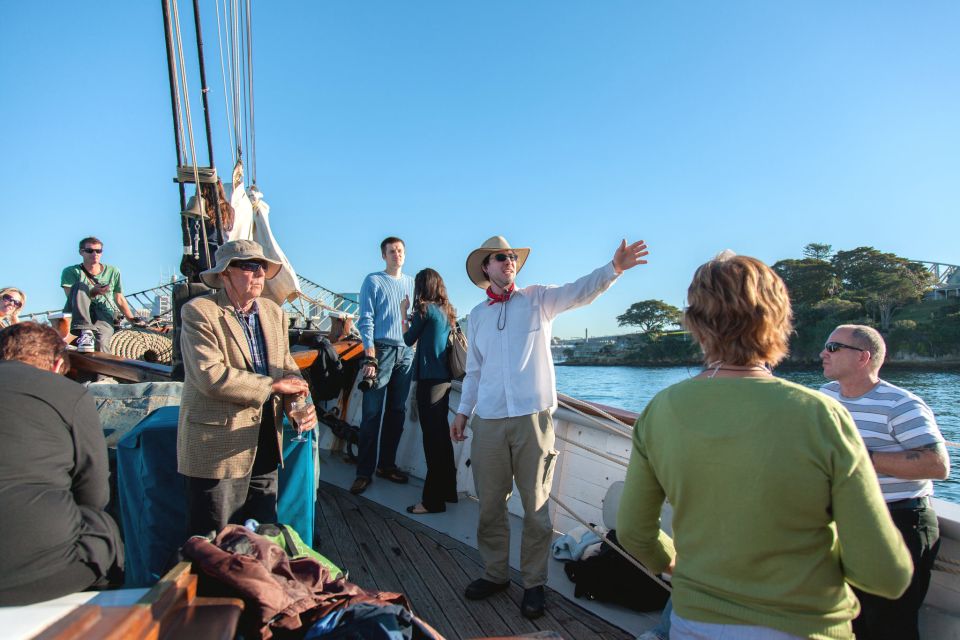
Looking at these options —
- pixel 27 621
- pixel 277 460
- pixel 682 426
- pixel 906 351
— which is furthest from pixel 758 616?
pixel 906 351

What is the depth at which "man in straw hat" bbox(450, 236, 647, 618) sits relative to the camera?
227cm

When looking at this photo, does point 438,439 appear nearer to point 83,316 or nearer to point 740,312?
point 740,312

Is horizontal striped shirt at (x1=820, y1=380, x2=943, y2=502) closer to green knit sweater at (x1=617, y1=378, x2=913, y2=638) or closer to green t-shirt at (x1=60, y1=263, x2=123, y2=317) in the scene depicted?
green knit sweater at (x1=617, y1=378, x2=913, y2=638)

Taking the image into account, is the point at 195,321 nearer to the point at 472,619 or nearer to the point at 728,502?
the point at 472,619

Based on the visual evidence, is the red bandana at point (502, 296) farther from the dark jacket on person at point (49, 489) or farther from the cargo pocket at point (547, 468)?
the dark jacket on person at point (49, 489)

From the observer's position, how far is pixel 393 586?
8.28 feet

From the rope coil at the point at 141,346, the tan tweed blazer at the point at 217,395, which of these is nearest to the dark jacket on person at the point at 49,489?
the tan tweed blazer at the point at 217,395

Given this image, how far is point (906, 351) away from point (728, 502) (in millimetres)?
50025

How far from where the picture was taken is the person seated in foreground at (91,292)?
197 inches

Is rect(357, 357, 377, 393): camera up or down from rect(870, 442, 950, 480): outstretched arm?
up

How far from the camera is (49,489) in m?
1.42

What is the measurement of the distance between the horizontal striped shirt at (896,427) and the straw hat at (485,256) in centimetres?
146

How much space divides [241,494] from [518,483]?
1075 mm

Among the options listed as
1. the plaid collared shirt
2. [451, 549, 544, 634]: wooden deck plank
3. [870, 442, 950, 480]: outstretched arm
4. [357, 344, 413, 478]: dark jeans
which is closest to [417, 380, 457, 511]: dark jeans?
[357, 344, 413, 478]: dark jeans
